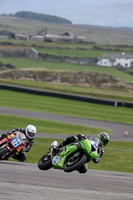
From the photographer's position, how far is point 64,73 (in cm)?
8444

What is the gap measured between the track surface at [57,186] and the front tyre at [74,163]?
28 cm

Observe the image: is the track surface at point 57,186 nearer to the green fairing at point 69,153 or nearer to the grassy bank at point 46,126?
the green fairing at point 69,153

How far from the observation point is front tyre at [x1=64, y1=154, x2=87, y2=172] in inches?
457

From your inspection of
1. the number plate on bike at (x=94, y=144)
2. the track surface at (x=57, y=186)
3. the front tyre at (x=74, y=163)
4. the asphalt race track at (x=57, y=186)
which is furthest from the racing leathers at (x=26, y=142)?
the number plate on bike at (x=94, y=144)

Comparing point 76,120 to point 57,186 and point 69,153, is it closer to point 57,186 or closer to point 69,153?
point 69,153

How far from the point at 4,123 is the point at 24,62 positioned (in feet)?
258

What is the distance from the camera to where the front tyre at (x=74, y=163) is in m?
11.6

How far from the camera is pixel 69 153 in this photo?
12039 millimetres

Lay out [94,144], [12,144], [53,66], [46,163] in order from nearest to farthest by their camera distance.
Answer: [94,144] < [46,163] < [12,144] < [53,66]

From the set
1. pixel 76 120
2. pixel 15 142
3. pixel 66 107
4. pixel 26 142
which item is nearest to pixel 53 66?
pixel 66 107

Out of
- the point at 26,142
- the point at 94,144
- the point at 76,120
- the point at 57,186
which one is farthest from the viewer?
the point at 76,120

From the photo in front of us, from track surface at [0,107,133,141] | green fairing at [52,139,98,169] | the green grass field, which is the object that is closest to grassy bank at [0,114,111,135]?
track surface at [0,107,133,141]

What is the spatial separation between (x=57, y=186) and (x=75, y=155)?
1722 millimetres

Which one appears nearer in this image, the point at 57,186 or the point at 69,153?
the point at 57,186
